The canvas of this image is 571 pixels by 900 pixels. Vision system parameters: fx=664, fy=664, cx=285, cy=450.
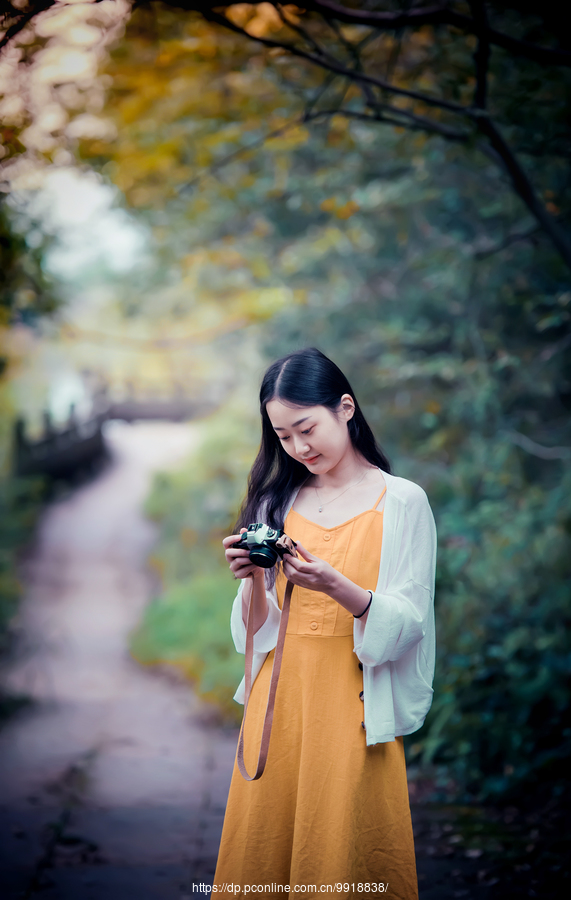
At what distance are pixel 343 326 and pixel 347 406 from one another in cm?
456

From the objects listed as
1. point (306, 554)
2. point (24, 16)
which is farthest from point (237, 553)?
point (24, 16)

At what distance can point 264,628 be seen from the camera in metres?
1.82

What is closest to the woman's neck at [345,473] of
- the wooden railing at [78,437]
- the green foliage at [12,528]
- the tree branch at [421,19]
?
the tree branch at [421,19]

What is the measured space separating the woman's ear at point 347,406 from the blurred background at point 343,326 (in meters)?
1.33

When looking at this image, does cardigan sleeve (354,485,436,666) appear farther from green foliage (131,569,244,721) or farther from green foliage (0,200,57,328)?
green foliage (131,569,244,721)

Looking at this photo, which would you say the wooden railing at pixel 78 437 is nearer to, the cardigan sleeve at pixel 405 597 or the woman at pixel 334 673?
the woman at pixel 334 673

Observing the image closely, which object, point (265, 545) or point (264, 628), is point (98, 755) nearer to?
point (264, 628)

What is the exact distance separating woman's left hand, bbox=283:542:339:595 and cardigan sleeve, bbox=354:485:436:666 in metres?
0.13

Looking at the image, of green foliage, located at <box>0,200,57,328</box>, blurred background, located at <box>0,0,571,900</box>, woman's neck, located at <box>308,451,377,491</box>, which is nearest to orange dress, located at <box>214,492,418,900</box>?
woman's neck, located at <box>308,451,377,491</box>

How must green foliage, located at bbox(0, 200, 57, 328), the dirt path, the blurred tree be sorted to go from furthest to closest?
green foliage, located at bbox(0, 200, 57, 328), the dirt path, the blurred tree

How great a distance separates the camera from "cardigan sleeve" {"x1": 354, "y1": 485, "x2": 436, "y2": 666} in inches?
62.2

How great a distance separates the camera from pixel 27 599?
8.60 meters

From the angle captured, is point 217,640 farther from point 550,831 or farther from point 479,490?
point 550,831

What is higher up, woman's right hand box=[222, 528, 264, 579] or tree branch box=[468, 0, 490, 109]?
tree branch box=[468, 0, 490, 109]
